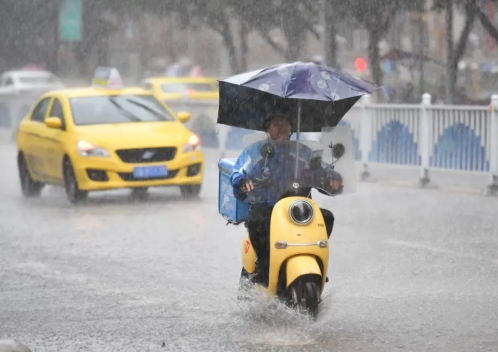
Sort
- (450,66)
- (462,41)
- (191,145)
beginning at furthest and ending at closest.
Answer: (462,41)
(450,66)
(191,145)

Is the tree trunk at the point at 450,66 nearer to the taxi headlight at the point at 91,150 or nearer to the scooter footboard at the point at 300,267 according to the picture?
the taxi headlight at the point at 91,150

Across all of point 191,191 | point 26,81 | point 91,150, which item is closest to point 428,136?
point 191,191

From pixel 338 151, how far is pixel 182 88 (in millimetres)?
24655

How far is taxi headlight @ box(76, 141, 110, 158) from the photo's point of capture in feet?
51.8

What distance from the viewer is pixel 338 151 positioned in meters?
7.63

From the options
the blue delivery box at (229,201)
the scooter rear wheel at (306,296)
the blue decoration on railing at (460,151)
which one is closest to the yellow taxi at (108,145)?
the blue decoration on railing at (460,151)

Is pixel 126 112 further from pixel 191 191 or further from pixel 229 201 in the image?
pixel 229 201

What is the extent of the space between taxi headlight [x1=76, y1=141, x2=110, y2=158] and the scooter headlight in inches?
347

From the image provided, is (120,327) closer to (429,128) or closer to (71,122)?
(71,122)

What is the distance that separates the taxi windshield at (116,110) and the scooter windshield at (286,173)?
931 cm

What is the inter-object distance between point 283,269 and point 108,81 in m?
10.8

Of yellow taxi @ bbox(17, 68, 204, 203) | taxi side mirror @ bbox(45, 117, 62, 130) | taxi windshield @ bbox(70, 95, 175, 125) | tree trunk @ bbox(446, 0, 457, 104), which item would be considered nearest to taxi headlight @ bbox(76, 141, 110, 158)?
yellow taxi @ bbox(17, 68, 204, 203)

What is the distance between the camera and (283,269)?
721 cm

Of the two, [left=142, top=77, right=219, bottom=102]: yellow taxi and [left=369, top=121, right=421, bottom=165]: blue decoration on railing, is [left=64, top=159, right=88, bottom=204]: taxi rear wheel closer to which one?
[left=369, top=121, right=421, bottom=165]: blue decoration on railing
